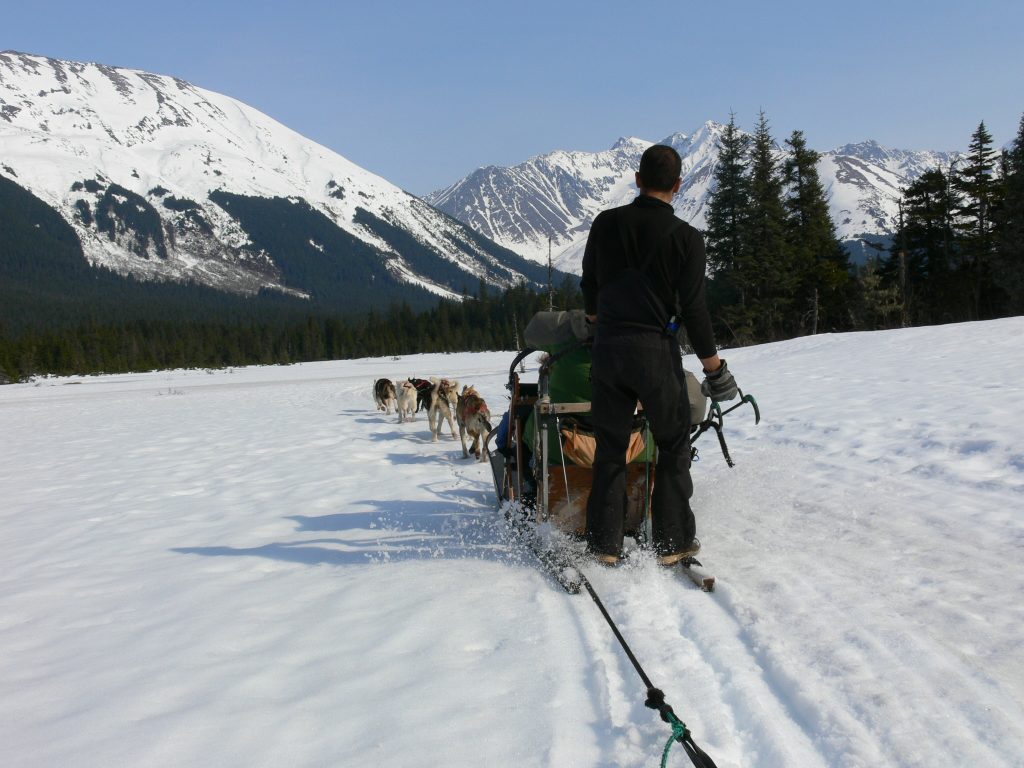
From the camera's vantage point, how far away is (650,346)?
3.64 meters

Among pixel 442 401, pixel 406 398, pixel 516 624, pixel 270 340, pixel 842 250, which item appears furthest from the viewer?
pixel 270 340

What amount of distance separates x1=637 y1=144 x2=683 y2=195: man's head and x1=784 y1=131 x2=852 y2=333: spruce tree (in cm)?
3653

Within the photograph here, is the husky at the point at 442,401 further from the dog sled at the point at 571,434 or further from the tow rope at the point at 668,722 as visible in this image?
the tow rope at the point at 668,722

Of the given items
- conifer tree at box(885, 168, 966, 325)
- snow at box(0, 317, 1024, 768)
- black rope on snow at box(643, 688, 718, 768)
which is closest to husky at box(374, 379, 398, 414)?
snow at box(0, 317, 1024, 768)

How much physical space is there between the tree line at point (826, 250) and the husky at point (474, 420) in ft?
95.1

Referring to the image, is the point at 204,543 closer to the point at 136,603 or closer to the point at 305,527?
the point at 305,527

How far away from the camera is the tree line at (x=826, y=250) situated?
3506 cm

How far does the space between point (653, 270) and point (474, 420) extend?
19.0 ft

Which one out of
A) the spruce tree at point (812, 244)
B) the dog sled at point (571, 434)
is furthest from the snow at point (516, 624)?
the spruce tree at point (812, 244)

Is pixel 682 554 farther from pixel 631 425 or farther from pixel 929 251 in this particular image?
pixel 929 251

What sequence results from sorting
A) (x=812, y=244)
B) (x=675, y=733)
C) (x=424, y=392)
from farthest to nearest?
(x=812, y=244)
(x=424, y=392)
(x=675, y=733)

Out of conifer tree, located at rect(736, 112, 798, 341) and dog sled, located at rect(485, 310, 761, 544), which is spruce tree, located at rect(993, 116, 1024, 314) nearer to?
conifer tree, located at rect(736, 112, 798, 341)

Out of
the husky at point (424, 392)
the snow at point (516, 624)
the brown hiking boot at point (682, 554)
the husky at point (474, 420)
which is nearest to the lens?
the snow at point (516, 624)

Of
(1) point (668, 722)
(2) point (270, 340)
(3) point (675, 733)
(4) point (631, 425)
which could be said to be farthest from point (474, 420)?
(2) point (270, 340)
